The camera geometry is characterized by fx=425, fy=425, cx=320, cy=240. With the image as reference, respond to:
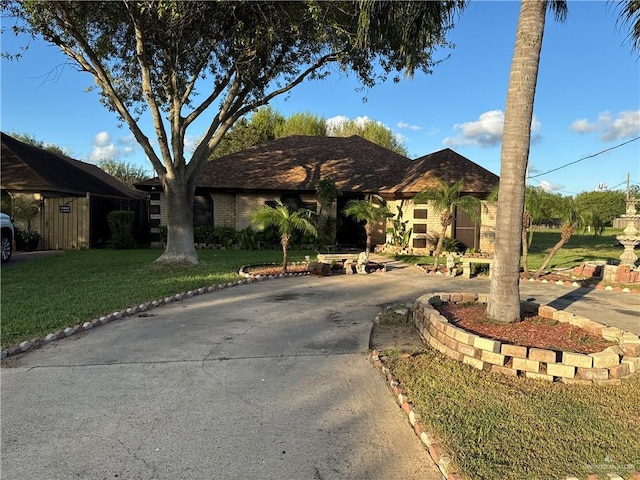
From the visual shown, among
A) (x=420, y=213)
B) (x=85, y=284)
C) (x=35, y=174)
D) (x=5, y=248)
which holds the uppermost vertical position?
(x=35, y=174)

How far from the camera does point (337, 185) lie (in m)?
18.8

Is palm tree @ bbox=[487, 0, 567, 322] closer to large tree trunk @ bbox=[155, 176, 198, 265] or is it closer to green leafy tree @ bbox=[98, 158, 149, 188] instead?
large tree trunk @ bbox=[155, 176, 198, 265]

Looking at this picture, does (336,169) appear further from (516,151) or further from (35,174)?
(516,151)

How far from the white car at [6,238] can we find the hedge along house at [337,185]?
6306mm

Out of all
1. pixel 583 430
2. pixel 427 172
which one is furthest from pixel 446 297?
pixel 427 172

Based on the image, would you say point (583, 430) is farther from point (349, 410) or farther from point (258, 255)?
point (258, 255)

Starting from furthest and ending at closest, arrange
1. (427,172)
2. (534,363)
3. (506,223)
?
(427,172) → (506,223) → (534,363)

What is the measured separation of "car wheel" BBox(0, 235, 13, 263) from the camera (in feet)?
39.5

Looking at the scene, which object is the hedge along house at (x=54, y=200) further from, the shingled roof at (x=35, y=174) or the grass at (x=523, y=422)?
the grass at (x=523, y=422)

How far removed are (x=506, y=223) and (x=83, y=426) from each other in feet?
15.7

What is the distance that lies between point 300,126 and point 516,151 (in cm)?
3117

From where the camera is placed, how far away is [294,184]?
18.6 m

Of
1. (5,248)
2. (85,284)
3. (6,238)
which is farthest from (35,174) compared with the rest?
(85,284)

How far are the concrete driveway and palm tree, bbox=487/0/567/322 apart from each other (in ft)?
6.20
